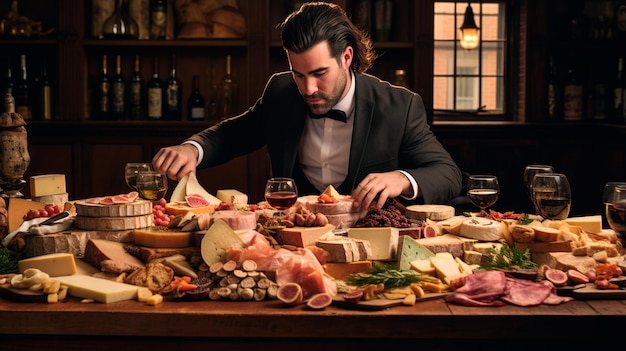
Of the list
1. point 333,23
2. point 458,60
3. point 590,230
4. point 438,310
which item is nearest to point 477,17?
point 458,60

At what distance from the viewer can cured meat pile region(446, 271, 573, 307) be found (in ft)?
5.94

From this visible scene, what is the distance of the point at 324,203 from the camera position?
2379 millimetres

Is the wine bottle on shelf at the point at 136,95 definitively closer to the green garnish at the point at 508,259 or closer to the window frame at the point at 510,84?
the window frame at the point at 510,84

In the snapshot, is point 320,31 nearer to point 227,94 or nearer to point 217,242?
point 217,242

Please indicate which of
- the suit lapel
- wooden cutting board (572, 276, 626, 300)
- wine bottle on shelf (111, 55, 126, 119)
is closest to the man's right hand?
the suit lapel

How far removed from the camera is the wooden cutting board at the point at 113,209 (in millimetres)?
2172

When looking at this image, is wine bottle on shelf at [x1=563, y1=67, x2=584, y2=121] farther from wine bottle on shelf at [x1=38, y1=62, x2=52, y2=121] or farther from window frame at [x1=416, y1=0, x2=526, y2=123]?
wine bottle on shelf at [x1=38, y1=62, x2=52, y2=121]

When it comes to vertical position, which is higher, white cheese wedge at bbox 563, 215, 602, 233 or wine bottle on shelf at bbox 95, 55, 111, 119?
wine bottle on shelf at bbox 95, 55, 111, 119

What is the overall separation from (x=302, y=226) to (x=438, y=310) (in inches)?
20.4

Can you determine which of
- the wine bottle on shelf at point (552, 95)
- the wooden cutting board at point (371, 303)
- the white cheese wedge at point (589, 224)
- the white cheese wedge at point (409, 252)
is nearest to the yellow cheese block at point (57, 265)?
the wooden cutting board at point (371, 303)

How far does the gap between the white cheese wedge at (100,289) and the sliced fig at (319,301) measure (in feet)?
1.28

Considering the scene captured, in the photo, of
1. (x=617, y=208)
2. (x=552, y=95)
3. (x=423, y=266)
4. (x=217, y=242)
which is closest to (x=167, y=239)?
(x=217, y=242)

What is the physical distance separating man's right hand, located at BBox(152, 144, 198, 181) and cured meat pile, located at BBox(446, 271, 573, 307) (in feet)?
4.32

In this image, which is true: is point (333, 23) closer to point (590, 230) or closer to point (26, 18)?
point (590, 230)
